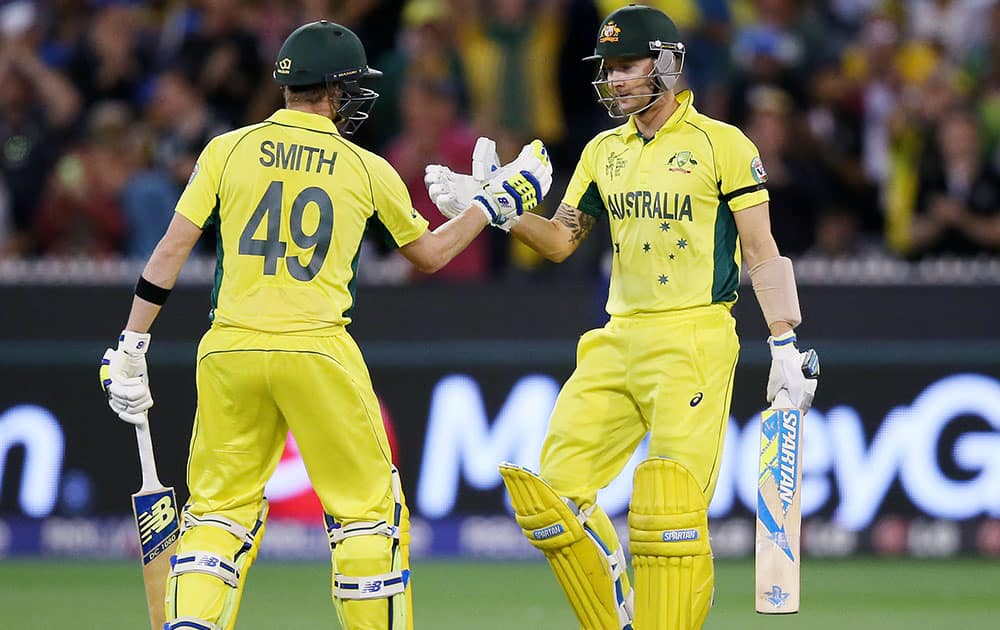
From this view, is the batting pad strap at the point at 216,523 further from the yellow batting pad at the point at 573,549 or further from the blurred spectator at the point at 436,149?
the blurred spectator at the point at 436,149

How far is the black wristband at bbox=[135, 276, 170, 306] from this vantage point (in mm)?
6297

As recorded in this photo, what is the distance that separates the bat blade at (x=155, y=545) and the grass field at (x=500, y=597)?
5.51 feet

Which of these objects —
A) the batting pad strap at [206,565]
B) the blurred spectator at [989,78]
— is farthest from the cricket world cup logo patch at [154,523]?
the blurred spectator at [989,78]

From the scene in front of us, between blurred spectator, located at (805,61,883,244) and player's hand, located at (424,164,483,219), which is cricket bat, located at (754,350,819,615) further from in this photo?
blurred spectator, located at (805,61,883,244)

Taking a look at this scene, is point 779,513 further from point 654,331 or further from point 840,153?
point 840,153

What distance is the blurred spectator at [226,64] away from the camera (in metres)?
12.3

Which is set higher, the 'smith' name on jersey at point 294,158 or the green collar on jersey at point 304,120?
the green collar on jersey at point 304,120

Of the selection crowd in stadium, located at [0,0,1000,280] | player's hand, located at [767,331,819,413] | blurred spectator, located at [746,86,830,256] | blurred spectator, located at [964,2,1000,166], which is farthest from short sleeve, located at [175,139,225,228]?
blurred spectator, located at [964,2,1000,166]

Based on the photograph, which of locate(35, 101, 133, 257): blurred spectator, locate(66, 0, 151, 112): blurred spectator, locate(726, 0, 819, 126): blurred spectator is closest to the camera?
locate(35, 101, 133, 257): blurred spectator

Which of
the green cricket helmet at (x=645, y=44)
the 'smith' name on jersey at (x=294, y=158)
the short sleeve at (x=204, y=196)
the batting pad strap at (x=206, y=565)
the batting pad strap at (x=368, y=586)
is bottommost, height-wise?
the batting pad strap at (x=368, y=586)

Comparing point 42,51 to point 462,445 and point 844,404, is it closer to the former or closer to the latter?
point 462,445

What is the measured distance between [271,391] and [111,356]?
2.40ft

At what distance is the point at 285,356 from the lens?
614cm

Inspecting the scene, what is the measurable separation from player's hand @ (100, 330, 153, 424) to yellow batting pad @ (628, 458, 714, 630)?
1.90 metres
